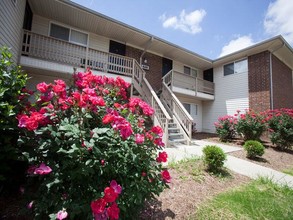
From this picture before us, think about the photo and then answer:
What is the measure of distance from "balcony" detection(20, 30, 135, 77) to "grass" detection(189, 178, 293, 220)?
6838 mm

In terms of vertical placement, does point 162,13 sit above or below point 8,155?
above

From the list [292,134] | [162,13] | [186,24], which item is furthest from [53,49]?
[292,134]

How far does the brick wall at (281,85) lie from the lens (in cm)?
1083

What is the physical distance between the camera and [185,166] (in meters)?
4.23

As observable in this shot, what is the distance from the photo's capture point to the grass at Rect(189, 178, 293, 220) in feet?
8.29

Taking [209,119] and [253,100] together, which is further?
[209,119]

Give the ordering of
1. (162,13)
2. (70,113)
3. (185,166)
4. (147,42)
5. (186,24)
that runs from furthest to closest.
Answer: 1. (186,24)
2. (147,42)
3. (162,13)
4. (185,166)
5. (70,113)

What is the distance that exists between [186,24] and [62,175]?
1203 cm

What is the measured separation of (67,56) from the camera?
707 centimetres

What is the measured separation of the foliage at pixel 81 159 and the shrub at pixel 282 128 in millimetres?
8681

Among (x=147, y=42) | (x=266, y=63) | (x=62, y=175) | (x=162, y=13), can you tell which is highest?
(x=162, y=13)

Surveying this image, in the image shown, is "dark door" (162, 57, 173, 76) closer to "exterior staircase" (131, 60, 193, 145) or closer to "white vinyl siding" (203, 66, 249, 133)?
"exterior staircase" (131, 60, 193, 145)

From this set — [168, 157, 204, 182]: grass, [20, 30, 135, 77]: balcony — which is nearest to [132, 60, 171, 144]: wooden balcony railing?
[20, 30, 135, 77]: balcony

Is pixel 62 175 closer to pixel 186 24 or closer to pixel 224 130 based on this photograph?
pixel 224 130
